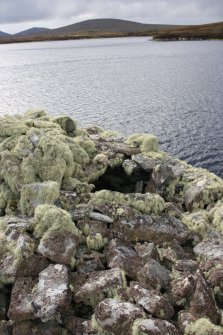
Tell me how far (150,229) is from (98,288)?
598 centimetres

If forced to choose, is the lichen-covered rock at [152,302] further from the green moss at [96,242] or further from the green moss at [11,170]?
the green moss at [11,170]

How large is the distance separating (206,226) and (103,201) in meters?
6.60

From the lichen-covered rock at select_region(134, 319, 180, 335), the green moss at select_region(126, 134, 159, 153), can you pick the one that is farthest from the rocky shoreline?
the green moss at select_region(126, 134, 159, 153)

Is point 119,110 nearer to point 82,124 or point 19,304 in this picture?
point 82,124

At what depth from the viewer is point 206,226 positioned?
25.5m

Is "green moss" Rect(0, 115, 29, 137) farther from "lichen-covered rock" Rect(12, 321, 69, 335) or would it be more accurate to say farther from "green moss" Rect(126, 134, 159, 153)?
"lichen-covered rock" Rect(12, 321, 69, 335)

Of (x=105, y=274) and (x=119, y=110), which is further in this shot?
(x=119, y=110)

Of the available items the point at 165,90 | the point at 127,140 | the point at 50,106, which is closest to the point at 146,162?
the point at 127,140

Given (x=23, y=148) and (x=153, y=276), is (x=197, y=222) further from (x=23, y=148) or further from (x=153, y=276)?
(x=23, y=148)

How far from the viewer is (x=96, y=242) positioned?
22125mm

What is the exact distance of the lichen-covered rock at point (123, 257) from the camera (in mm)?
20156

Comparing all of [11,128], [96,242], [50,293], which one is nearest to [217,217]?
[96,242]

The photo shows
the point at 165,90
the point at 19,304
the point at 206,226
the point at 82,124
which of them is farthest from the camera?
the point at 165,90

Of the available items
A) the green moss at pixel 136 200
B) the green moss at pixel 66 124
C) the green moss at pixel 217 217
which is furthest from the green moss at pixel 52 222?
the green moss at pixel 66 124
